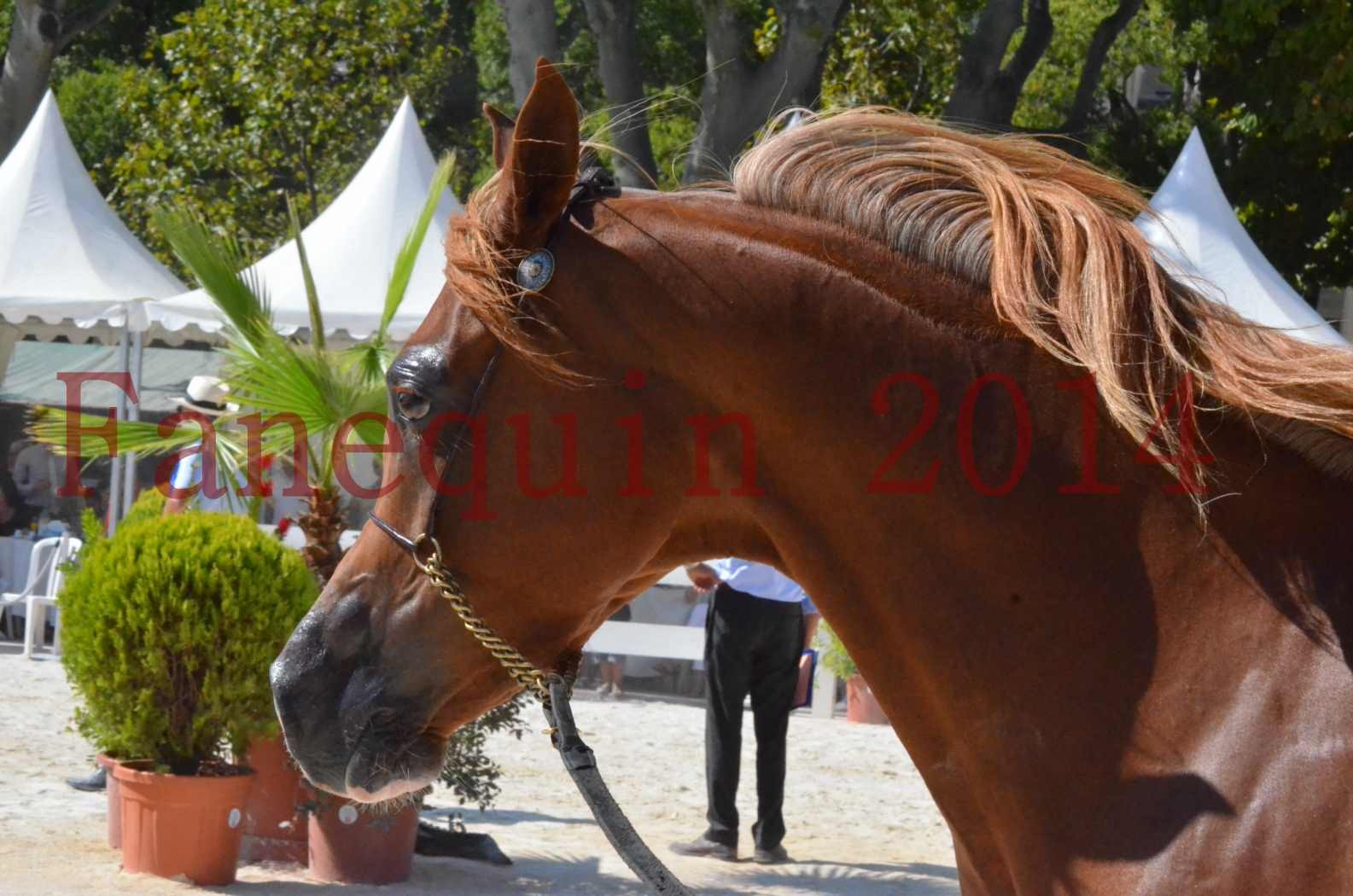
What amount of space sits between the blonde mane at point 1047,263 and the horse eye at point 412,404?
0.46 ft

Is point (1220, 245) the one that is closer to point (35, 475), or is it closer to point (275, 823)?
point (275, 823)

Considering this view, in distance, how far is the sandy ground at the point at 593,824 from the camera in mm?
6086

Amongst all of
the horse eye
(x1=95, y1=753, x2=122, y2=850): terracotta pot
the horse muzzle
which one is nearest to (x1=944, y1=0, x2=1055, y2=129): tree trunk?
(x1=95, y1=753, x2=122, y2=850): terracotta pot

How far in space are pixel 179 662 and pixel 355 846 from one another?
3.52 ft

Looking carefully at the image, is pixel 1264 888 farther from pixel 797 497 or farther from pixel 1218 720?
pixel 797 497

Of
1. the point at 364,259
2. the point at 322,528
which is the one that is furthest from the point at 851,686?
the point at 322,528

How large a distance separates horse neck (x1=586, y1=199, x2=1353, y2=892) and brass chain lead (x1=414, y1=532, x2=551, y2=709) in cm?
27

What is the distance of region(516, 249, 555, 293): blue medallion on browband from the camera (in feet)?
5.91

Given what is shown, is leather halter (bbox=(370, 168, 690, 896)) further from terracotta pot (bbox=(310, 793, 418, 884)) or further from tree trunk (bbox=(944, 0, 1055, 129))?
tree trunk (bbox=(944, 0, 1055, 129))

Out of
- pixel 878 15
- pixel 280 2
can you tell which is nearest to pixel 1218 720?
pixel 878 15

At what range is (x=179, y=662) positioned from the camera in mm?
5621

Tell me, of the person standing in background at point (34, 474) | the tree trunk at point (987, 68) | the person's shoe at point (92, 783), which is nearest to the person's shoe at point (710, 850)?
the person's shoe at point (92, 783)

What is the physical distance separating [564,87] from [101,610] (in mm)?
4439

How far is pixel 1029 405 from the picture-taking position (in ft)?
5.62
